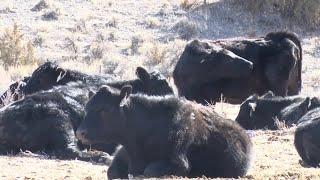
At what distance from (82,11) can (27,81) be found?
82.1 feet

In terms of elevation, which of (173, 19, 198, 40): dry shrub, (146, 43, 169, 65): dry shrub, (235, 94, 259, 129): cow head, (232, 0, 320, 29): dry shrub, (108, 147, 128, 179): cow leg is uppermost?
(108, 147, 128, 179): cow leg

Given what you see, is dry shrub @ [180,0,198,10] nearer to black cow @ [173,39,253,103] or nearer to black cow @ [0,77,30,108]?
black cow @ [173,39,253,103]

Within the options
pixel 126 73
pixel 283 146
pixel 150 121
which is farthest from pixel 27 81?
pixel 126 73

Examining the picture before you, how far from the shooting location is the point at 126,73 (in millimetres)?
30000

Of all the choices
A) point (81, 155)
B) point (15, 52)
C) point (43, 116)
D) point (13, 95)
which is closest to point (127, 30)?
point (15, 52)

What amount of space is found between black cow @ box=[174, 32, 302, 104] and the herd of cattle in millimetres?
23

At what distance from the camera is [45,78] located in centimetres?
1571

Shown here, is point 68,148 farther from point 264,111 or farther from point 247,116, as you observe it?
point 264,111

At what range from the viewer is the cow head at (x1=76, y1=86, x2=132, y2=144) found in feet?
35.2

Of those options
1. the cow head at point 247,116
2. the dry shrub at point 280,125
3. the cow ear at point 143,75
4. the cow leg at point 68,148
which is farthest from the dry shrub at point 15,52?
the cow leg at point 68,148

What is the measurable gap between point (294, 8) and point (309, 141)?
29.0 metres

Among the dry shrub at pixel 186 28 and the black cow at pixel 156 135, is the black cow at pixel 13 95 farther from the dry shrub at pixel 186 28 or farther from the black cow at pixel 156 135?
the dry shrub at pixel 186 28

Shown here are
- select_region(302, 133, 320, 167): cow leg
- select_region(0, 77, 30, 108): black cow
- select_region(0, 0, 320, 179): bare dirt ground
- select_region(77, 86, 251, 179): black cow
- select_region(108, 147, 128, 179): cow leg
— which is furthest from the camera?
select_region(0, 0, 320, 179): bare dirt ground

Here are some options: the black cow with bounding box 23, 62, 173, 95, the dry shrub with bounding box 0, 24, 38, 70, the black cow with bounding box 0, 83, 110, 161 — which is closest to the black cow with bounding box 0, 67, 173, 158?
the black cow with bounding box 0, 83, 110, 161
